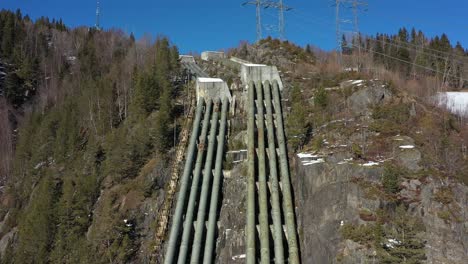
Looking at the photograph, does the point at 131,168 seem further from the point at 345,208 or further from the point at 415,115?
the point at 415,115

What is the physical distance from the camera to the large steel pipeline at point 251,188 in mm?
22438

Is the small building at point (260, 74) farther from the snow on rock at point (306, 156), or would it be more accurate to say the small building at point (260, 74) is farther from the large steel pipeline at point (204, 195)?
the snow on rock at point (306, 156)

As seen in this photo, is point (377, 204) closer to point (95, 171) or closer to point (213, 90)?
point (213, 90)

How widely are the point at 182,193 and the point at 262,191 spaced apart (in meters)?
5.51

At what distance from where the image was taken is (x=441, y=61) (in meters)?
78.6

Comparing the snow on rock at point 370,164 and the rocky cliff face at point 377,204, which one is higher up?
the snow on rock at point 370,164

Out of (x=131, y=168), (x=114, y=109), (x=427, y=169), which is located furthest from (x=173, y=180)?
(x=114, y=109)

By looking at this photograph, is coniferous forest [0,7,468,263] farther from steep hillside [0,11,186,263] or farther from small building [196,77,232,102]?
small building [196,77,232,102]

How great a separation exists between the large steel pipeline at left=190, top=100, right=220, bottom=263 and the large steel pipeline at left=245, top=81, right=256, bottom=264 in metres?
2.87

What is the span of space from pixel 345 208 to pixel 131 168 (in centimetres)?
1910

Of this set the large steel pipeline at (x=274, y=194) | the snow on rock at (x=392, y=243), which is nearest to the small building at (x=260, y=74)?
the large steel pipeline at (x=274, y=194)

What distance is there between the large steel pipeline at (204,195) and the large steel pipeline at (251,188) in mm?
2875

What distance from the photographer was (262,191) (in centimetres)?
2622

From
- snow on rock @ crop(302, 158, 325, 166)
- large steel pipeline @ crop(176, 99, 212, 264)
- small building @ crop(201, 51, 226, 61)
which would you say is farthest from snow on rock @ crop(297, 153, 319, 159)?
small building @ crop(201, 51, 226, 61)
